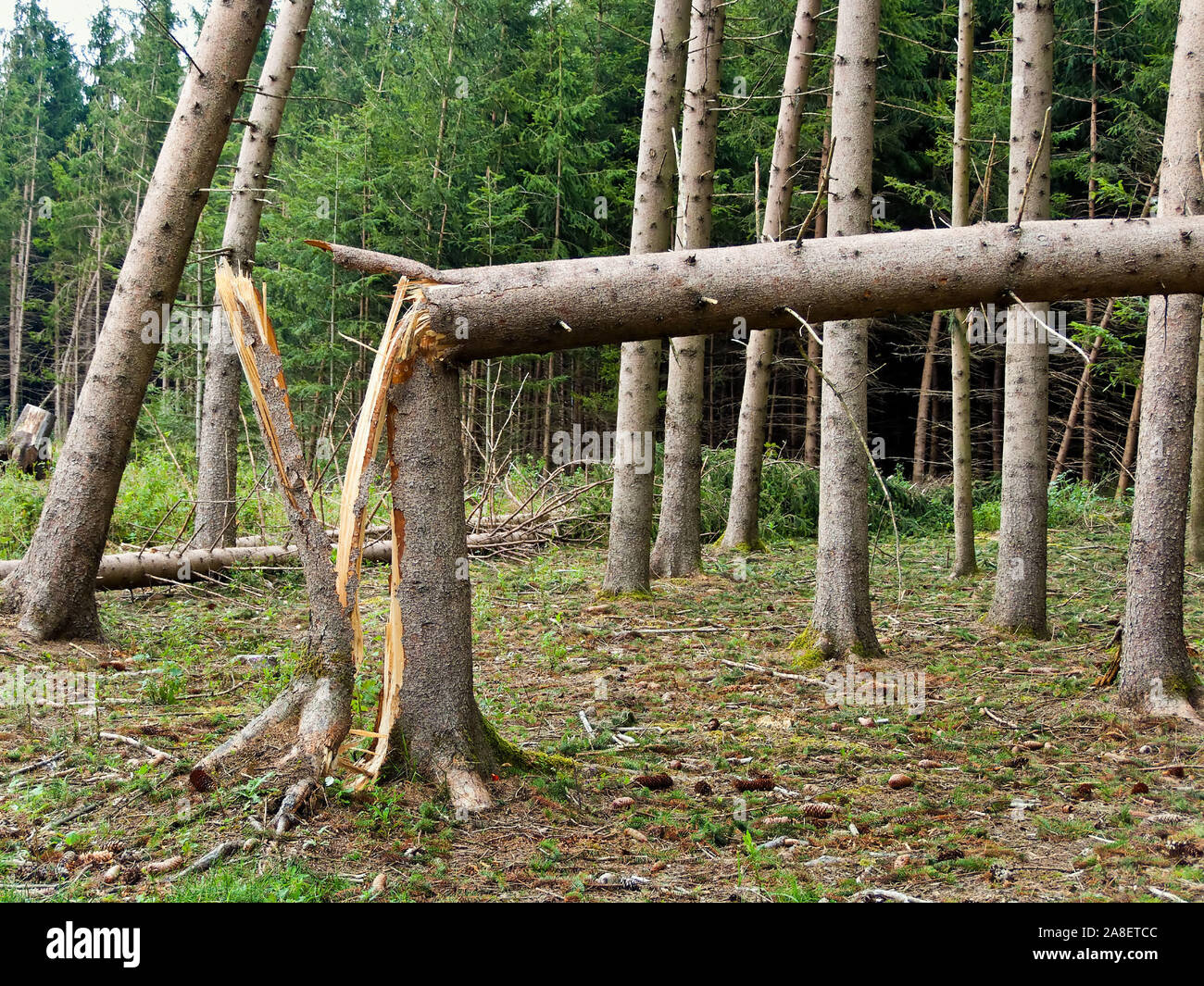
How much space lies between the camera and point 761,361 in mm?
12141

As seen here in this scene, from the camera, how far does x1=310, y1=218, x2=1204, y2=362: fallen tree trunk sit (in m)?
3.97

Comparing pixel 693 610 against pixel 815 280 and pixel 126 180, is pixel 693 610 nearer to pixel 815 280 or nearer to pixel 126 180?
pixel 815 280

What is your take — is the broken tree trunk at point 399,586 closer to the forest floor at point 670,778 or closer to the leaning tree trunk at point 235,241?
the forest floor at point 670,778

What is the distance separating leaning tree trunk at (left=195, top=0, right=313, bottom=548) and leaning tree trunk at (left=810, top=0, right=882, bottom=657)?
5900 millimetres

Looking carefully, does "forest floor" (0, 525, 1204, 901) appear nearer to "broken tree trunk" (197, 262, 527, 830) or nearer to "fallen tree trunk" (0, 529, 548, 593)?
"broken tree trunk" (197, 262, 527, 830)

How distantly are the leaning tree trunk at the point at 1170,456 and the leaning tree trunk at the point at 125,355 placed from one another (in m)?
6.41

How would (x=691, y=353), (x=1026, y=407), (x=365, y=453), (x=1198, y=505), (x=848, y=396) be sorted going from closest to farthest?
(x=365, y=453) → (x=848, y=396) → (x=1026, y=407) → (x=691, y=353) → (x=1198, y=505)

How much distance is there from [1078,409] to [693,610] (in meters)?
15.6

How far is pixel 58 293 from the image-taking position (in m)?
34.8

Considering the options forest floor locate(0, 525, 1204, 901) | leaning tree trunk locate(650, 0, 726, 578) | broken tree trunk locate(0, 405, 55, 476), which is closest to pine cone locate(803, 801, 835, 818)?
forest floor locate(0, 525, 1204, 901)

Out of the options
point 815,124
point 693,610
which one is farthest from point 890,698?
point 815,124

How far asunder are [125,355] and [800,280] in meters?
5.15
